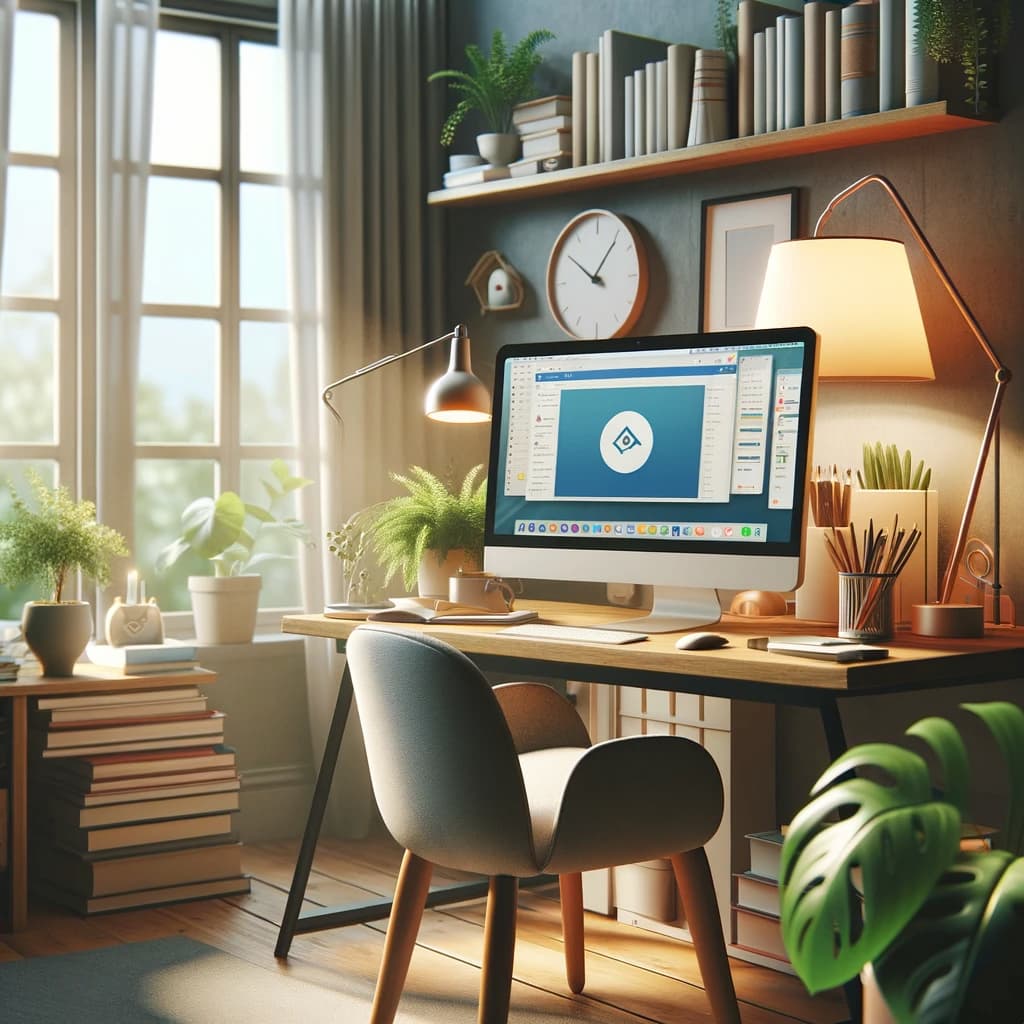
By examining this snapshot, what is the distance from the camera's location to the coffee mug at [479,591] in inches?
118

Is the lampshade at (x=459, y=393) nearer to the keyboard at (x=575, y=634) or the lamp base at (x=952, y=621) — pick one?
the keyboard at (x=575, y=634)

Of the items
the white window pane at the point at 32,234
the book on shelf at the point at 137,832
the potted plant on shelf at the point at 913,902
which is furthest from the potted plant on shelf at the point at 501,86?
the potted plant on shelf at the point at 913,902

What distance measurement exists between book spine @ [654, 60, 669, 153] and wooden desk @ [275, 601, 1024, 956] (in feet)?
3.72

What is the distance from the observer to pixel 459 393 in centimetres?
317

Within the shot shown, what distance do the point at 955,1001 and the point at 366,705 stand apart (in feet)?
3.75

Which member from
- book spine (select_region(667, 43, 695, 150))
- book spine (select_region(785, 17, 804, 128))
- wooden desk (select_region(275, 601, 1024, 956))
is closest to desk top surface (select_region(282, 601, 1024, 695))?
wooden desk (select_region(275, 601, 1024, 956))

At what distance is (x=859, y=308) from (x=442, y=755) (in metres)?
1.21

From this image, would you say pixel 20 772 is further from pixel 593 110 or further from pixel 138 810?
pixel 593 110

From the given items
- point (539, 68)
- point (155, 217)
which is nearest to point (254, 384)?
point (155, 217)

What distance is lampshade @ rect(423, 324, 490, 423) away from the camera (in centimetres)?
317

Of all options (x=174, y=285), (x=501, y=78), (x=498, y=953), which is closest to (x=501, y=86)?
(x=501, y=78)

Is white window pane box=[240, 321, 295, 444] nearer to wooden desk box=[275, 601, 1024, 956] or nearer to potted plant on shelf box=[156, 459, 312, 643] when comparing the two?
potted plant on shelf box=[156, 459, 312, 643]

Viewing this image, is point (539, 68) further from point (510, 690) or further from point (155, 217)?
point (510, 690)

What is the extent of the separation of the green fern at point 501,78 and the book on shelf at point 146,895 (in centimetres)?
201
